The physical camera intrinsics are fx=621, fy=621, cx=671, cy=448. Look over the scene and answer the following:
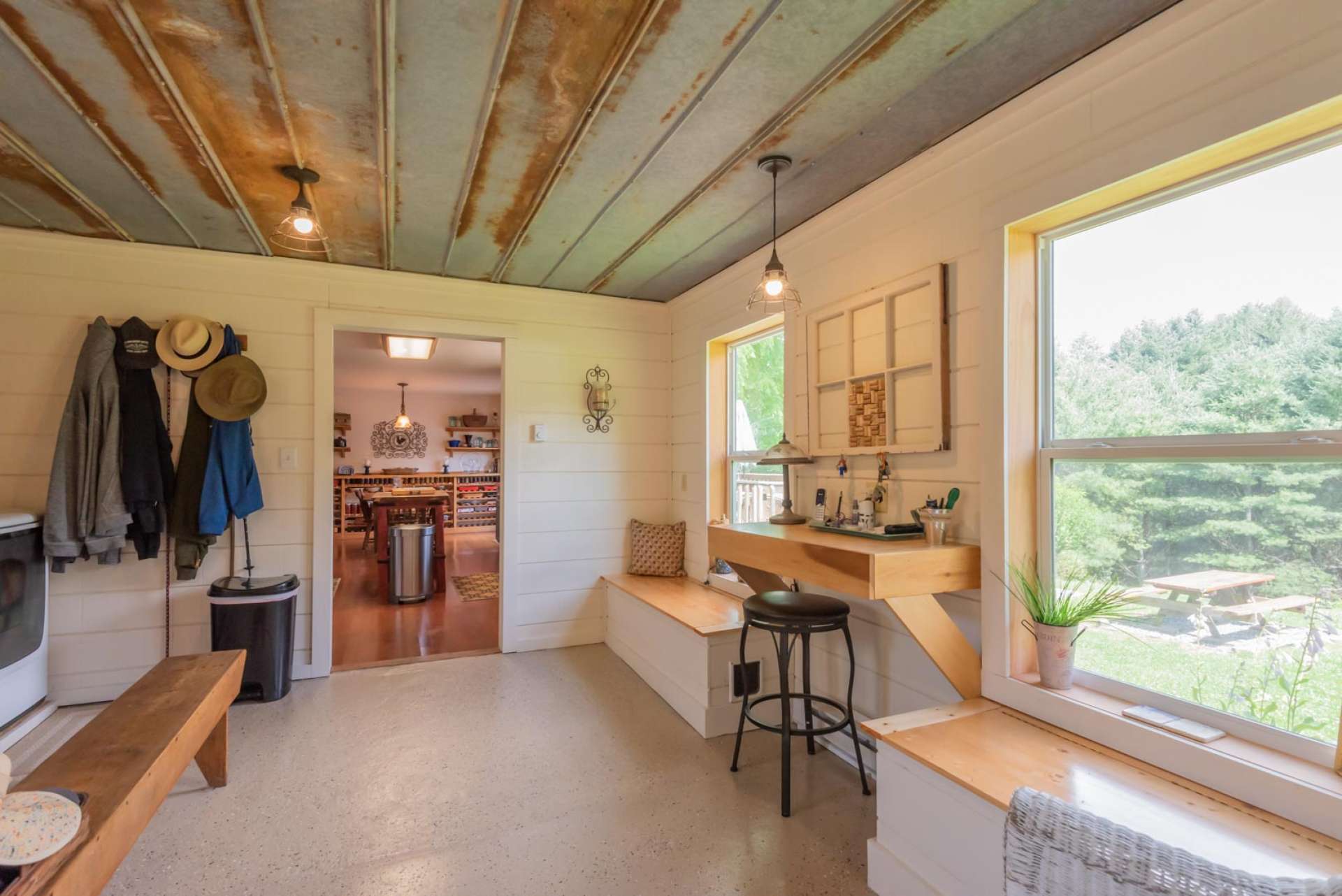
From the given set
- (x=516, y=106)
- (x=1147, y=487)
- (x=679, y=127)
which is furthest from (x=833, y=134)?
(x=1147, y=487)

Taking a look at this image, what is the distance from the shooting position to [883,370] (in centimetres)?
250

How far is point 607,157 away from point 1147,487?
2.10 m

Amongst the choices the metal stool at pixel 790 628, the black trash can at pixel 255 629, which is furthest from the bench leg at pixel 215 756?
the metal stool at pixel 790 628

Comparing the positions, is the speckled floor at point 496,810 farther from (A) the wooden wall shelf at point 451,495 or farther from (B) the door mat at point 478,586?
(A) the wooden wall shelf at point 451,495

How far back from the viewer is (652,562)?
4.23m

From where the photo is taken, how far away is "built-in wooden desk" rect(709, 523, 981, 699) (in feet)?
6.28

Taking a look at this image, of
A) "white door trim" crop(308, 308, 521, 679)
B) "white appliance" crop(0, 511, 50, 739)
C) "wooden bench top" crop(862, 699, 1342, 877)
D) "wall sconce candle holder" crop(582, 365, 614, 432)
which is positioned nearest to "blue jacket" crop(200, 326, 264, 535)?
"white door trim" crop(308, 308, 521, 679)

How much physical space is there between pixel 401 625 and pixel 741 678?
3039 millimetres

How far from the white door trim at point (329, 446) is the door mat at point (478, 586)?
161cm

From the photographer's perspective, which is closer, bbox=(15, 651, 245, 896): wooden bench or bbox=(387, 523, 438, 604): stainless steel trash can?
bbox=(15, 651, 245, 896): wooden bench

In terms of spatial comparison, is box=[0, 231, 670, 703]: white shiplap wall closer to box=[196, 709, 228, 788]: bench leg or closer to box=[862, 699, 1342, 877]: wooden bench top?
box=[196, 709, 228, 788]: bench leg

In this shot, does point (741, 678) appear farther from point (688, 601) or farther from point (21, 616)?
point (21, 616)

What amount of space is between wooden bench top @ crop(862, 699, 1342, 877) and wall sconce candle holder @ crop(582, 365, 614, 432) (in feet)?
9.38

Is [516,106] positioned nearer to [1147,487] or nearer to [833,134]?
[833,134]
